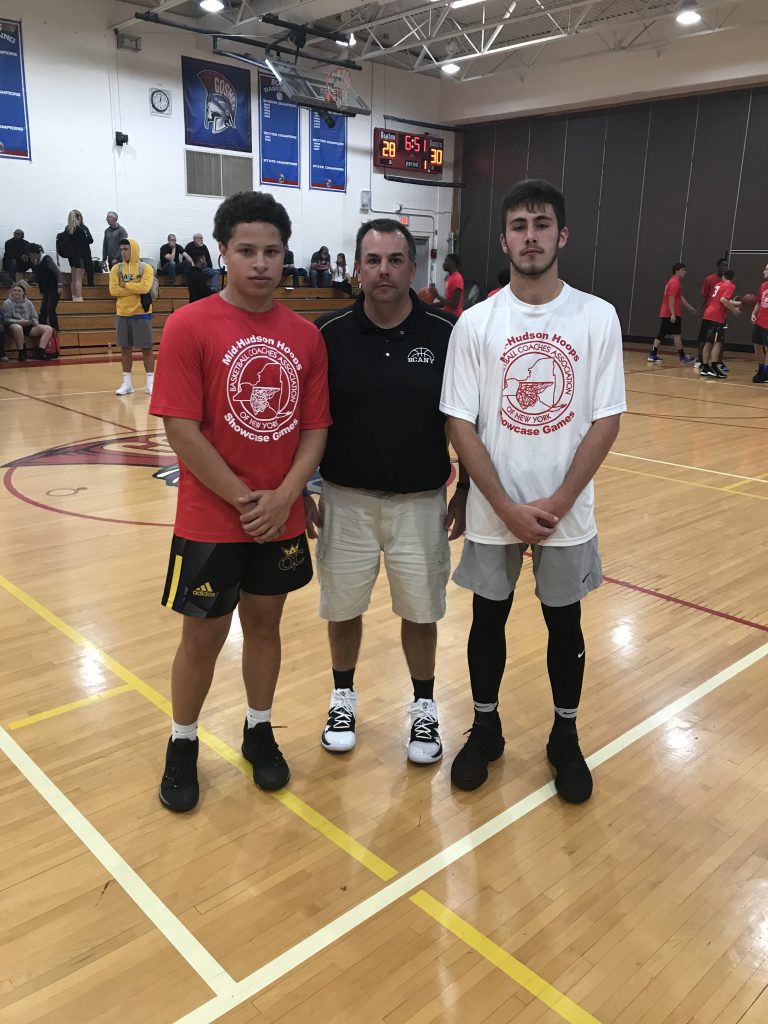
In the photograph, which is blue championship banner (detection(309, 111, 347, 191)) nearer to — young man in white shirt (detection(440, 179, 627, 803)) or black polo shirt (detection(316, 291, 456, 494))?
black polo shirt (detection(316, 291, 456, 494))

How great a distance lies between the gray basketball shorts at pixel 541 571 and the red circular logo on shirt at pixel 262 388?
0.70m

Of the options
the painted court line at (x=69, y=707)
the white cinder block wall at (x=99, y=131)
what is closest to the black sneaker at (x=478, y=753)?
the painted court line at (x=69, y=707)

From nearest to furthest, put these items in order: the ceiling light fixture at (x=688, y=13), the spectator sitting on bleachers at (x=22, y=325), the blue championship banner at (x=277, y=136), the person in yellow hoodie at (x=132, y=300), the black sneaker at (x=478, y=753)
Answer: the black sneaker at (x=478, y=753)
the person in yellow hoodie at (x=132, y=300)
the spectator sitting on bleachers at (x=22, y=325)
the ceiling light fixture at (x=688, y=13)
the blue championship banner at (x=277, y=136)

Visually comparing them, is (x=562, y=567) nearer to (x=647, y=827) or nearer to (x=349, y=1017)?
(x=647, y=827)

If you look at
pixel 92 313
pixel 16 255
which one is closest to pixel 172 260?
pixel 92 313

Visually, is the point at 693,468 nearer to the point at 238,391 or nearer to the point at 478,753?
the point at 478,753

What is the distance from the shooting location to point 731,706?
3.06 m

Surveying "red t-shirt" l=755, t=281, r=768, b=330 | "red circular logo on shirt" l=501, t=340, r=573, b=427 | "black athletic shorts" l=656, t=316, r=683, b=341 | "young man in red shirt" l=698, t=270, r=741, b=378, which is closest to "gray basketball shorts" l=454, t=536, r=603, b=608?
"red circular logo on shirt" l=501, t=340, r=573, b=427

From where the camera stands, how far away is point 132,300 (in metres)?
8.91

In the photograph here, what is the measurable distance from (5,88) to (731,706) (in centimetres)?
1502

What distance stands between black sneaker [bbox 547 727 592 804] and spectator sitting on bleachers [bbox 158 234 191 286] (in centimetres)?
1429

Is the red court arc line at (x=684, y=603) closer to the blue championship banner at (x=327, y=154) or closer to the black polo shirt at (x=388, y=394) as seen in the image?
the black polo shirt at (x=388, y=394)

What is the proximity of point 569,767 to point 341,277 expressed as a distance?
17046 millimetres

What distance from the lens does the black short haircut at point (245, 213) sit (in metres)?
2.13
